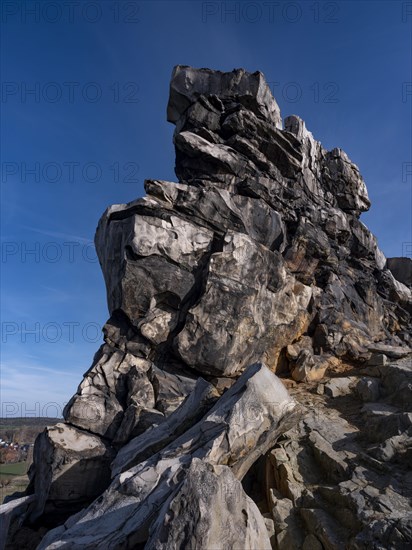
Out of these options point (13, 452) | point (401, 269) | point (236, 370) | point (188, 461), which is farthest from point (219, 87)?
Answer: point (13, 452)

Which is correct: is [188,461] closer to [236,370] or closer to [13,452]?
[236,370]

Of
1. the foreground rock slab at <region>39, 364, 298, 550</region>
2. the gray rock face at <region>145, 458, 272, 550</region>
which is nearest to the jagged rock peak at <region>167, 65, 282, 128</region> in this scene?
the foreground rock slab at <region>39, 364, 298, 550</region>

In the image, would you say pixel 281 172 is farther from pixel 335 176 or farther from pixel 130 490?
pixel 130 490

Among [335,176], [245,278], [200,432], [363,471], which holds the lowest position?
[363,471]

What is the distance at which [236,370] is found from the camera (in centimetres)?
2009

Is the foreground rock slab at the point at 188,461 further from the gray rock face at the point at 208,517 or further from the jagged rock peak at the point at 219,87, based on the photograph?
the jagged rock peak at the point at 219,87

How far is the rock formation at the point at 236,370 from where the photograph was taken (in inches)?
365

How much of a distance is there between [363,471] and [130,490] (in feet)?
22.5

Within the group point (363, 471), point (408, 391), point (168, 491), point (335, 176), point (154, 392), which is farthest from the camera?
point (335, 176)

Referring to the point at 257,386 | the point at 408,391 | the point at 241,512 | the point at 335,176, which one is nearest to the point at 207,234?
the point at 257,386

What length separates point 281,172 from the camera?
31.4 meters

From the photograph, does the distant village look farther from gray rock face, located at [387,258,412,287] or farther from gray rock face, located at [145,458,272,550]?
gray rock face, located at [145,458,272,550]

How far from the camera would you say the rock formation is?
9.28 metres

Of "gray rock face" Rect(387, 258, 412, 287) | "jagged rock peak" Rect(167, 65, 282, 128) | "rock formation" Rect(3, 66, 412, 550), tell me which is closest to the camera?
"rock formation" Rect(3, 66, 412, 550)
